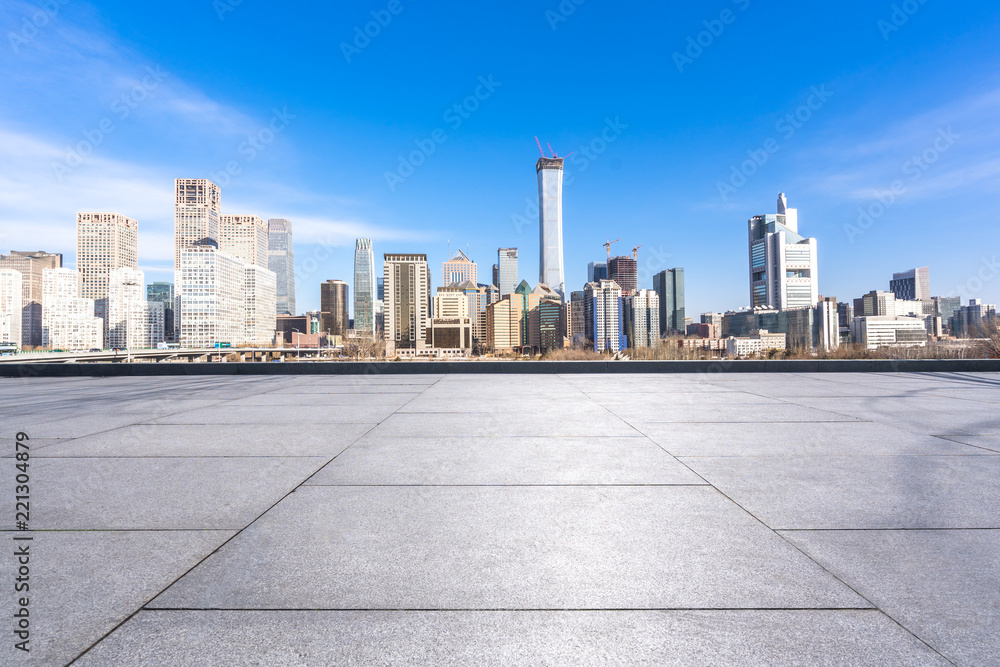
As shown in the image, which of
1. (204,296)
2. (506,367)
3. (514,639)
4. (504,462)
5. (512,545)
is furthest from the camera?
(204,296)

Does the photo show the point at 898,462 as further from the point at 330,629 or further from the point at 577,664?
the point at 330,629

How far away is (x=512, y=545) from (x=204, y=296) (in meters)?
194

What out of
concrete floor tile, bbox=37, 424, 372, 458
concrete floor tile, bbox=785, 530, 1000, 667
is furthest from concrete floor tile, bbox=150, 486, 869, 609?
concrete floor tile, bbox=37, 424, 372, 458

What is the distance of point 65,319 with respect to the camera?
165 metres

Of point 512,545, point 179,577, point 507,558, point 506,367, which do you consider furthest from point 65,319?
point 507,558

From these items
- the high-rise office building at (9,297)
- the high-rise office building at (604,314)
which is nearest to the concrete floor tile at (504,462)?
the high-rise office building at (604,314)

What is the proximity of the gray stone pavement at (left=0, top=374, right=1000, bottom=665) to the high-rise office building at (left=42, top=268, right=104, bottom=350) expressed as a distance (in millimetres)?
203530

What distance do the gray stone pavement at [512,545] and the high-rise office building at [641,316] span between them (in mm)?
168675

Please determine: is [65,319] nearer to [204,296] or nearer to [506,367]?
[204,296]

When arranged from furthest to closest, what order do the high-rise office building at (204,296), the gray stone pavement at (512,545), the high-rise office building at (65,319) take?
the high-rise office building at (204,296) < the high-rise office building at (65,319) < the gray stone pavement at (512,545)

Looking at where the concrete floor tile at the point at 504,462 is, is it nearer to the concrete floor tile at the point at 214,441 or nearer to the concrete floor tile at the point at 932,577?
the concrete floor tile at the point at 214,441

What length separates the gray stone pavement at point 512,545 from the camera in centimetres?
213

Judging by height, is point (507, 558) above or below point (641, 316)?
below

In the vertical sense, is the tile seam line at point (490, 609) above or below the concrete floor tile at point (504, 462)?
below
